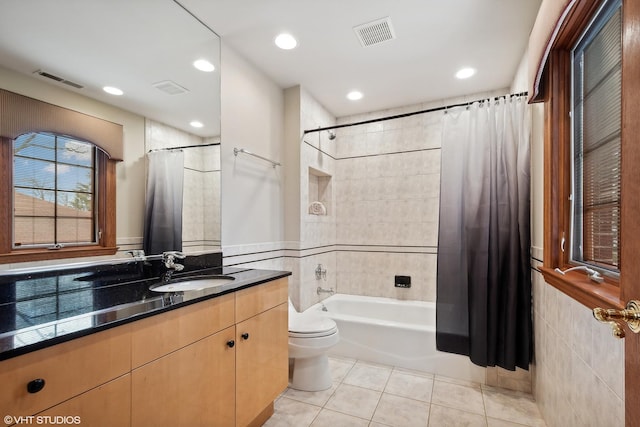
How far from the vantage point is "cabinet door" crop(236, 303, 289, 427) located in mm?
1513

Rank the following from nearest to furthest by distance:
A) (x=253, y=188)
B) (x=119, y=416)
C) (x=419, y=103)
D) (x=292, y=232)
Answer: (x=119, y=416), (x=253, y=188), (x=292, y=232), (x=419, y=103)

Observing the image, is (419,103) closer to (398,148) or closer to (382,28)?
(398,148)

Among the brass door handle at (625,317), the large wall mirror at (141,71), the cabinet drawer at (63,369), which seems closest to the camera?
the brass door handle at (625,317)

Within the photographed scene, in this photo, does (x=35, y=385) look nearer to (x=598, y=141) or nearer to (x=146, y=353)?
(x=146, y=353)

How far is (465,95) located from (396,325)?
2.23 meters

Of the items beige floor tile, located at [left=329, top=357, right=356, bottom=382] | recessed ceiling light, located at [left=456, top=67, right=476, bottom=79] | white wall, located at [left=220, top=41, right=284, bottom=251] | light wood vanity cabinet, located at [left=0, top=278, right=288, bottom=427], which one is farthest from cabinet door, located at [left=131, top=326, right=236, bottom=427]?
recessed ceiling light, located at [left=456, top=67, right=476, bottom=79]

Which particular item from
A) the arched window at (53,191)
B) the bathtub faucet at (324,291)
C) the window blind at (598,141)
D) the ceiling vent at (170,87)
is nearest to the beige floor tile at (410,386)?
the bathtub faucet at (324,291)

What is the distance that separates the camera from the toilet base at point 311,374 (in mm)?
2184

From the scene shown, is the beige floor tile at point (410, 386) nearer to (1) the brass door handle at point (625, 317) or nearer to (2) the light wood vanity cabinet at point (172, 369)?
(2) the light wood vanity cabinet at point (172, 369)

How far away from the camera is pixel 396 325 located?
8.29 ft

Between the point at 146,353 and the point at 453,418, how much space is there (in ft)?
5.88

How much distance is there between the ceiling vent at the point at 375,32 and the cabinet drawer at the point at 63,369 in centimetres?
204

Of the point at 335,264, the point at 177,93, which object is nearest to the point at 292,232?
the point at 335,264

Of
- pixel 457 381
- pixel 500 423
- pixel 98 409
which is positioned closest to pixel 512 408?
pixel 500 423
